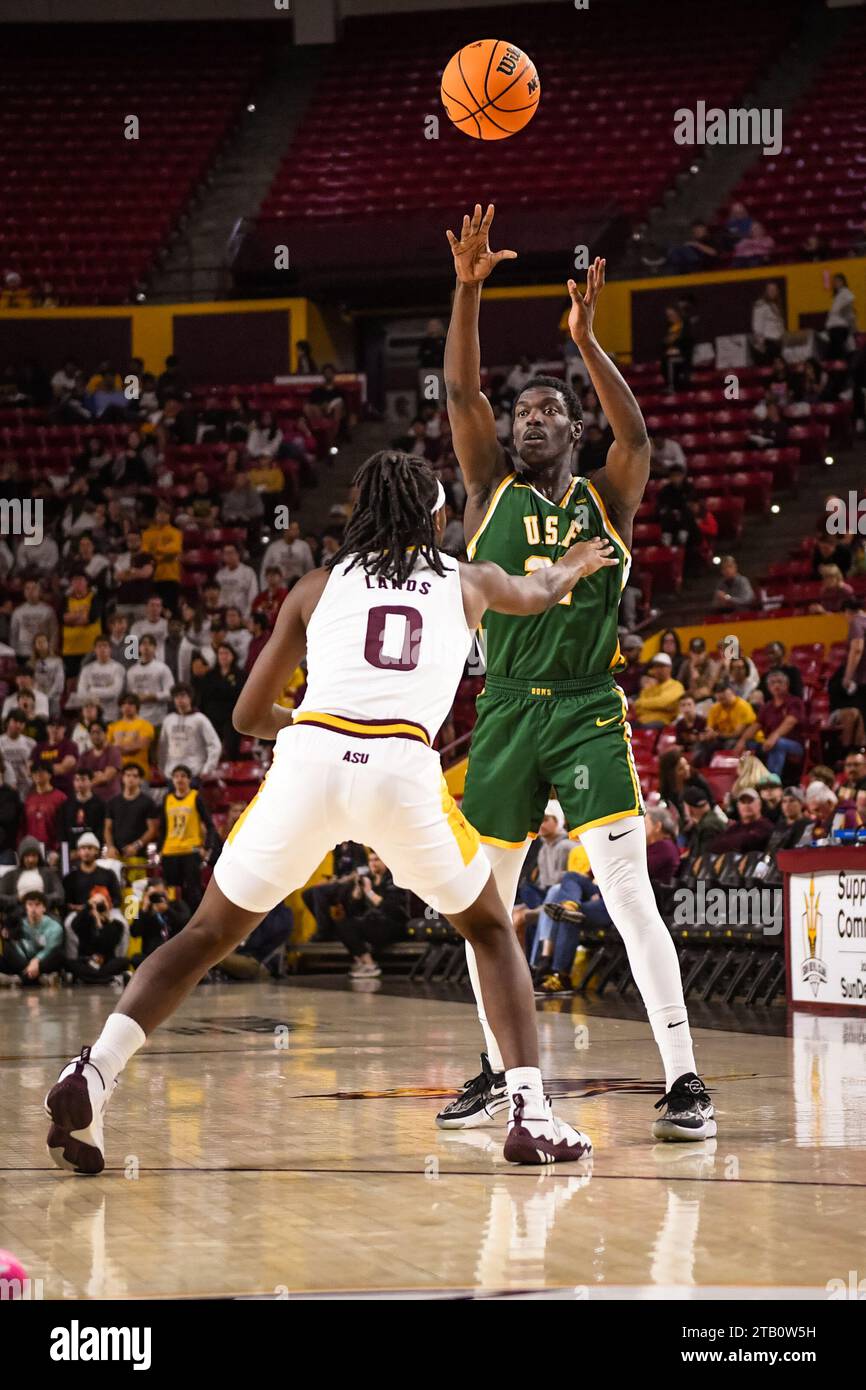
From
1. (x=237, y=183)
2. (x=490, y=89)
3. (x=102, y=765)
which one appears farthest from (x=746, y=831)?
(x=237, y=183)

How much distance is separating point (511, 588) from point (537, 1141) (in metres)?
1.50

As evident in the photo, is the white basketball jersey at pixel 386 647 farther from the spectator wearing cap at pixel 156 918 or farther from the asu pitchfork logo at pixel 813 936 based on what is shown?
the spectator wearing cap at pixel 156 918

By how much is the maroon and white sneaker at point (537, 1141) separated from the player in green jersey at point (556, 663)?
0.67 meters

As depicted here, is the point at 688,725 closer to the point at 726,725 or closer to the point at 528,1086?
the point at 726,725

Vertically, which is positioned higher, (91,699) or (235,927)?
(91,699)

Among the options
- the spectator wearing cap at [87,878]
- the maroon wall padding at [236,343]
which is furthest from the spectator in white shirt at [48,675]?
the maroon wall padding at [236,343]

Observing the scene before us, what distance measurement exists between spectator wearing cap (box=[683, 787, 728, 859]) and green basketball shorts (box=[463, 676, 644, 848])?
653 cm

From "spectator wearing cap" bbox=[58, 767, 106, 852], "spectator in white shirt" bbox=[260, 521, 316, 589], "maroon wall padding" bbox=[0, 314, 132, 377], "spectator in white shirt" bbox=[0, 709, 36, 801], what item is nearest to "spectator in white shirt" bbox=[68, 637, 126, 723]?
"spectator in white shirt" bbox=[0, 709, 36, 801]

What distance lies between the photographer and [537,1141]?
4898mm

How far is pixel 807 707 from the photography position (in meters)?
14.4

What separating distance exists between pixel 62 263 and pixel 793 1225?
2382 cm
